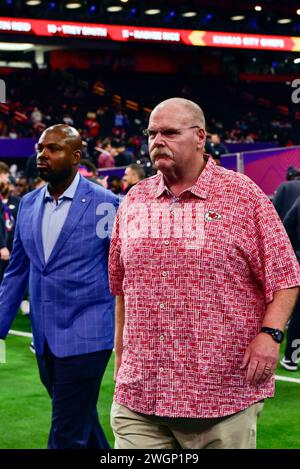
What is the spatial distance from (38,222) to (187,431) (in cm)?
180

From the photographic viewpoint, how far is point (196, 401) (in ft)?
11.5

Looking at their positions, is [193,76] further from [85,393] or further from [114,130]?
[85,393]

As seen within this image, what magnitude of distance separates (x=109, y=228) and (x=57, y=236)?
1.31 feet

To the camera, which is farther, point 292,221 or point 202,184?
point 292,221

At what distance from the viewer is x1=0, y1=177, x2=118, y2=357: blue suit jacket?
491 cm

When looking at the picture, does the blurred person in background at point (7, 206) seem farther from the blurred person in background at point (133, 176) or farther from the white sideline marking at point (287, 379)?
the white sideline marking at point (287, 379)

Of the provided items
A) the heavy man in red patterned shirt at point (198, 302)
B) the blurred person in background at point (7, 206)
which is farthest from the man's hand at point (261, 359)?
the blurred person in background at point (7, 206)

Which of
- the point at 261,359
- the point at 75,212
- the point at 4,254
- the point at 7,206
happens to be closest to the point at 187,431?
the point at 261,359

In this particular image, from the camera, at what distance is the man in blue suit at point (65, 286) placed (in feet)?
15.9

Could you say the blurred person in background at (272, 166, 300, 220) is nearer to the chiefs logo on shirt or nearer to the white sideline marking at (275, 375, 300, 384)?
the white sideline marking at (275, 375, 300, 384)

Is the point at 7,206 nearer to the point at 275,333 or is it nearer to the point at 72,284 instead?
the point at 72,284

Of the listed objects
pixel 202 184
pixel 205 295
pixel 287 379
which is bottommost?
pixel 287 379

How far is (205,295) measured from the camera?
3494 mm

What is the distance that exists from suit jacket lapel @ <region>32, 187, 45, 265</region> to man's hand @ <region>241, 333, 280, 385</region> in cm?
177
